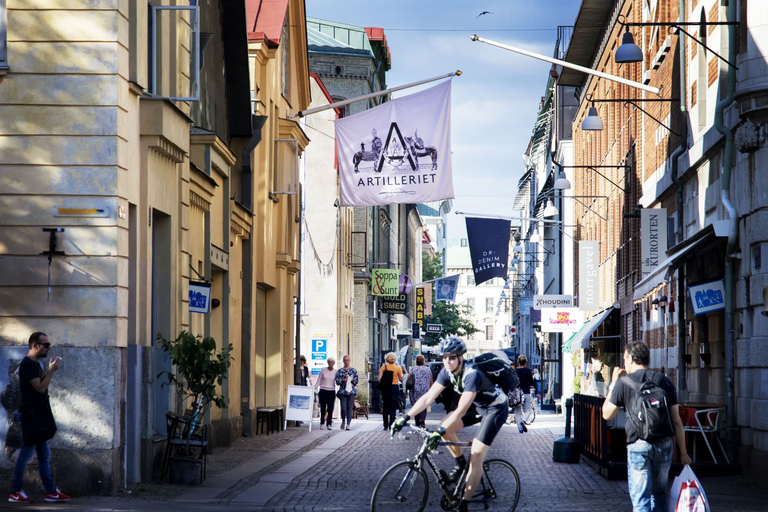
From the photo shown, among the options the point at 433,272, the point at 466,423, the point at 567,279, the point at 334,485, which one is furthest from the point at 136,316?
the point at 433,272

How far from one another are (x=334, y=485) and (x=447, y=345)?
13.8 ft

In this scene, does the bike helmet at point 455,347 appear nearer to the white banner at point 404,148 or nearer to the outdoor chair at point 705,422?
the outdoor chair at point 705,422

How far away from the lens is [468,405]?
34.0 feet

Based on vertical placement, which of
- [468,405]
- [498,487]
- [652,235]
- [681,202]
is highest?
[681,202]

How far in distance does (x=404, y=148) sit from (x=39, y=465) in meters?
11.1

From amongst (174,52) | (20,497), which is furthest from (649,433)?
(174,52)

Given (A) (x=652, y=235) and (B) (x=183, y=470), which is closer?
(B) (x=183, y=470)

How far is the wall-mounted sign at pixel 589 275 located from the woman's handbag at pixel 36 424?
81.0 feet

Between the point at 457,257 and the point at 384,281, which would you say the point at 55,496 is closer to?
the point at 384,281

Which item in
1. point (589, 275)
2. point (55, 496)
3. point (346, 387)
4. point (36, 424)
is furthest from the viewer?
point (589, 275)

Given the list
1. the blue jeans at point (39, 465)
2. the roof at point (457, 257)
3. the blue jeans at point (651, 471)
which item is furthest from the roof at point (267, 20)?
the roof at point (457, 257)

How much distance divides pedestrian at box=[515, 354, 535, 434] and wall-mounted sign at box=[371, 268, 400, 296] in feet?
63.0

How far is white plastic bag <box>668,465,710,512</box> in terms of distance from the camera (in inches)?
350

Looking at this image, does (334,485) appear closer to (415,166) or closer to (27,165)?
(27,165)
